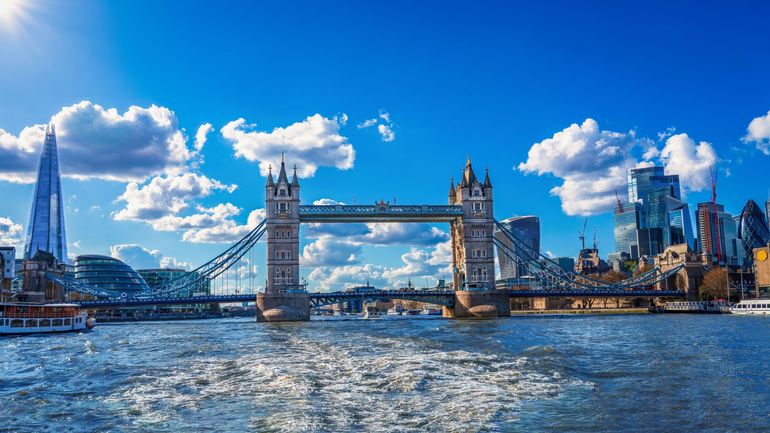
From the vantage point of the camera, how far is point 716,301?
102 meters

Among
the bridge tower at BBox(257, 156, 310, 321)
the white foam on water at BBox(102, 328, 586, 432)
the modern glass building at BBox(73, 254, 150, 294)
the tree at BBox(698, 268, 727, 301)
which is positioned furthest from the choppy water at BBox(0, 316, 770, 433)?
the modern glass building at BBox(73, 254, 150, 294)

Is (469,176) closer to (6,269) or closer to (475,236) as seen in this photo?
(475,236)

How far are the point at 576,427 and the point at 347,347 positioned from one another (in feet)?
77.1

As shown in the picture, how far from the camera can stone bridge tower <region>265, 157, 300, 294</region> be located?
96.6m

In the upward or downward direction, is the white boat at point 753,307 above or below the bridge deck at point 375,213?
below

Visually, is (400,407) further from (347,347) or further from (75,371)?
(347,347)

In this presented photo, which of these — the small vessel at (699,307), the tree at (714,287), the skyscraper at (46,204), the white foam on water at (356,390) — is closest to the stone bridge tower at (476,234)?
the small vessel at (699,307)

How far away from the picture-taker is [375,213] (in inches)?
3890

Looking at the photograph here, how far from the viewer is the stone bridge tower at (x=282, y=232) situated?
96562 mm

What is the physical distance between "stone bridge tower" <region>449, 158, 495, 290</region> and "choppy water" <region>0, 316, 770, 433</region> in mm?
66348

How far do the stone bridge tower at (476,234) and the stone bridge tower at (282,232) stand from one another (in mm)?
24847

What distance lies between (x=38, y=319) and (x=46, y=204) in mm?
98346

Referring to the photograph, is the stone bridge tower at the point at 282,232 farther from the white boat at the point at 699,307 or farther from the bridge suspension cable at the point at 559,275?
the white boat at the point at 699,307

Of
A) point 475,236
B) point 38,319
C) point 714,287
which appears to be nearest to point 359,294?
point 475,236
